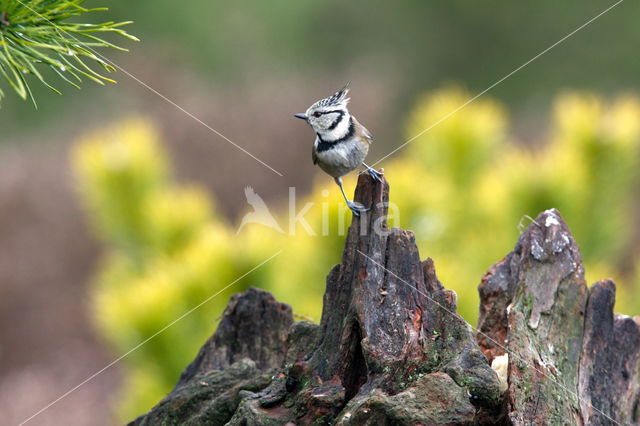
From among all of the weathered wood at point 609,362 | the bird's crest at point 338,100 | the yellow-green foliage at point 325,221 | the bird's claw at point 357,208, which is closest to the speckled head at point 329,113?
the bird's crest at point 338,100

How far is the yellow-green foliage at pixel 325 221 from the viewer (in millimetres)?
4809

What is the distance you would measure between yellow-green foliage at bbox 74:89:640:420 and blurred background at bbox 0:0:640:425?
2 centimetres

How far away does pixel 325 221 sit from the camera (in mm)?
4680

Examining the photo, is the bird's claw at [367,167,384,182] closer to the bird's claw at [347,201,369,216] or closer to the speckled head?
the bird's claw at [347,201,369,216]

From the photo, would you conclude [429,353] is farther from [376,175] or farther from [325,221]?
[325,221]

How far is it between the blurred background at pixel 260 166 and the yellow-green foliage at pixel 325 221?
0.6 inches

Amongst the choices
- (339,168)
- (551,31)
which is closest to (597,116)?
(339,168)

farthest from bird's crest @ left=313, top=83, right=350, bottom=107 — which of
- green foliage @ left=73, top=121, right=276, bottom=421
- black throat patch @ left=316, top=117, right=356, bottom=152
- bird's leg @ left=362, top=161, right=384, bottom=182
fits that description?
green foliage @ left=73, top=121, right=276, bottom=421

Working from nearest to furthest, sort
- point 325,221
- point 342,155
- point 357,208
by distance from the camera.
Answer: point 357,208 → point 342,155 → point 325,221

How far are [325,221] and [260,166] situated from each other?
6.67 metres

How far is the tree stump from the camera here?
248 centimetres

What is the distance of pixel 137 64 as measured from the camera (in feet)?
49.5

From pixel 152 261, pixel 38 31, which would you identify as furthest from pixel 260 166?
pixel 38 31

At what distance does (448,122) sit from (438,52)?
43.3 feet
